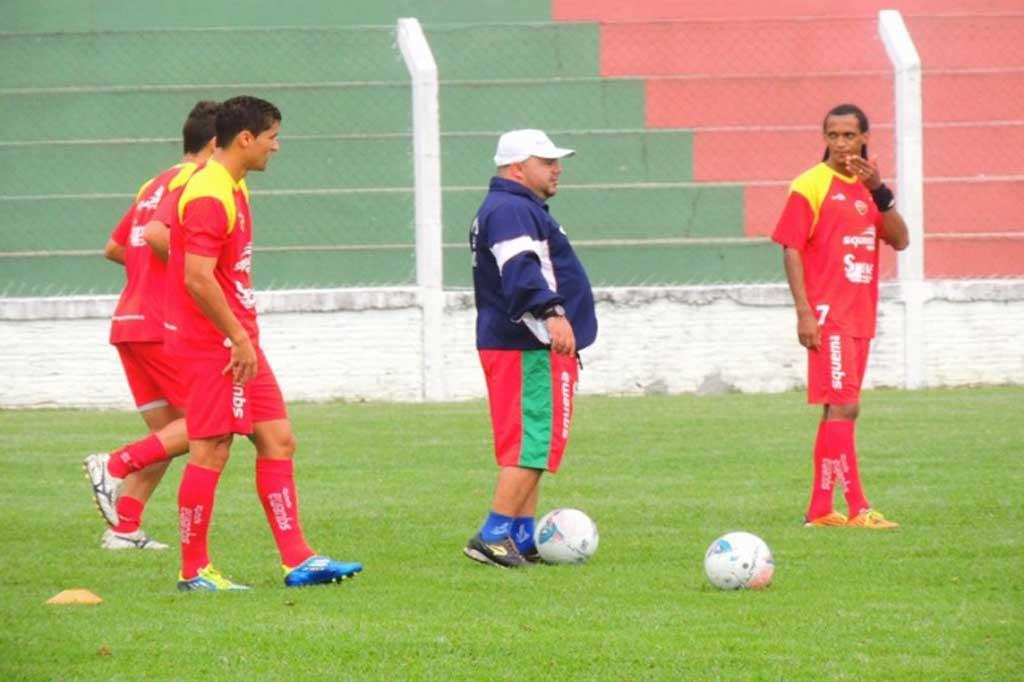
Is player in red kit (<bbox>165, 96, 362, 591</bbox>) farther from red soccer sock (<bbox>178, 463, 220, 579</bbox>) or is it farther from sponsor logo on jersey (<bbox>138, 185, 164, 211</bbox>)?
sponsor logo on jersey (<bbox>138, 185, 164, 211</bbox>)

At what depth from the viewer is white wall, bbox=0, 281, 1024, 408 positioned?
15.9 m

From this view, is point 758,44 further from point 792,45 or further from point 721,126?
point 721,126

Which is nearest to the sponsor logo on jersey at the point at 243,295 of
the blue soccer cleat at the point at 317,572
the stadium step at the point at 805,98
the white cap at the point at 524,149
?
the blue soccer cleat at the point at 317,572

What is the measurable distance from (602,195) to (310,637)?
11.5m

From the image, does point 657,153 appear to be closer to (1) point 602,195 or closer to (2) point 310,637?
(1) point 602,195

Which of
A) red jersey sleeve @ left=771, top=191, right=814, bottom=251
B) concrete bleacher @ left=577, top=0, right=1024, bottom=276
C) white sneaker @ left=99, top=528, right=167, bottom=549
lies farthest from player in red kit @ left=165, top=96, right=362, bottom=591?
concrete bleacher @ left=577, top=0, right=1024, bottom=276

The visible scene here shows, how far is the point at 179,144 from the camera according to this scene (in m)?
17.5

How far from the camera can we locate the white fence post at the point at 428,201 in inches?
635

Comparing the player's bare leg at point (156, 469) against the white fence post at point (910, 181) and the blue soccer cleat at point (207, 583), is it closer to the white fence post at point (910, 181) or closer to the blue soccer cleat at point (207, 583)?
the blue soccer cleat at point (207, 583)

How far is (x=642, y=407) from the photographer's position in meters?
15.2

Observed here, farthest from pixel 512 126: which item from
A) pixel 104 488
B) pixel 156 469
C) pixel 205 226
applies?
pixel 205 226

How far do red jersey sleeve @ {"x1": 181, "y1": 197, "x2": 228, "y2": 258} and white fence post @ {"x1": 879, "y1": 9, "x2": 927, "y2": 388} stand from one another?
32.8ft

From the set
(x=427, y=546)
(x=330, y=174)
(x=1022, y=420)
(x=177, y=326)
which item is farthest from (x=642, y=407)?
(x=177, y=326)

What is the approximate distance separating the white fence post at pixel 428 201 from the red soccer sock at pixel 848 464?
275 inches
